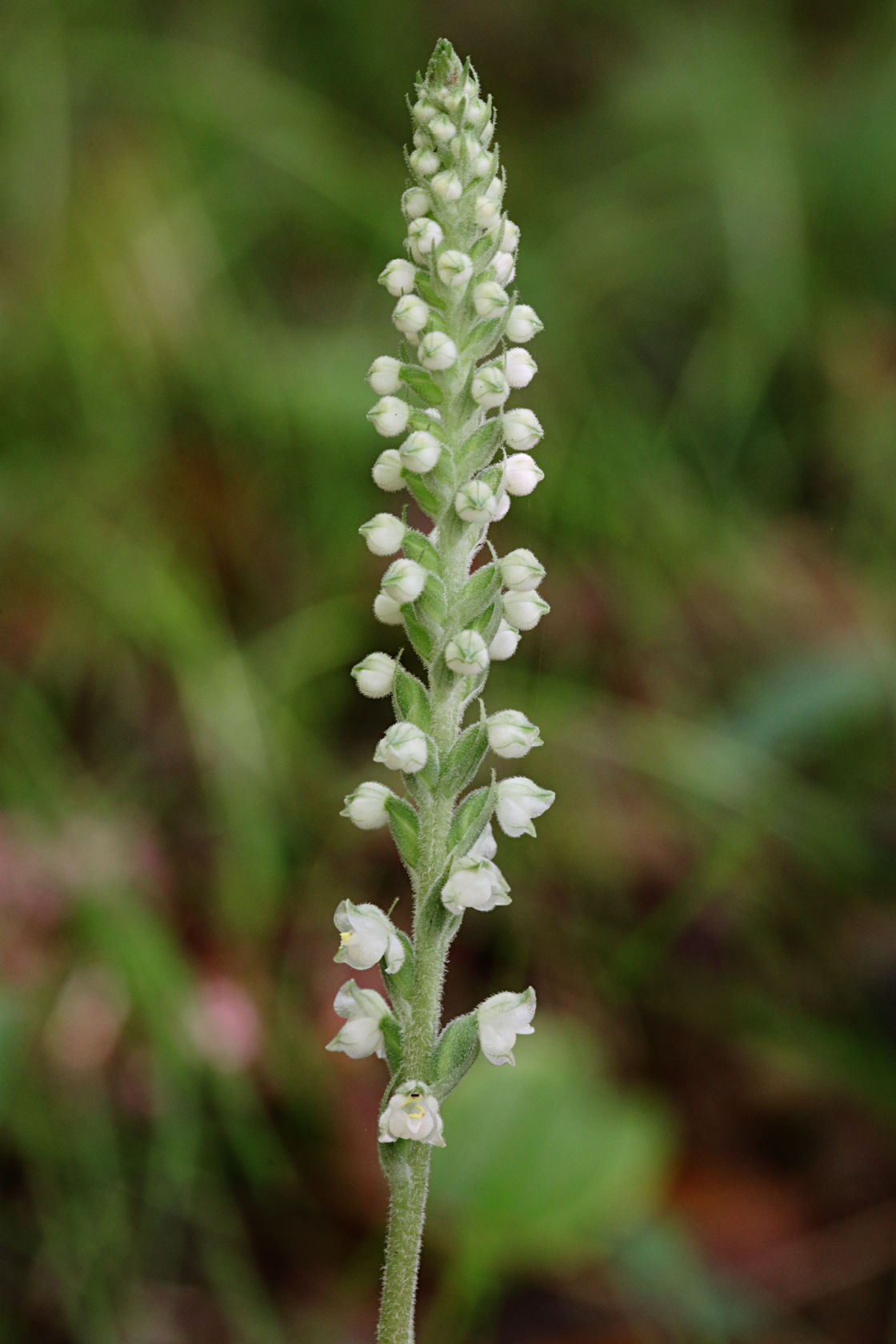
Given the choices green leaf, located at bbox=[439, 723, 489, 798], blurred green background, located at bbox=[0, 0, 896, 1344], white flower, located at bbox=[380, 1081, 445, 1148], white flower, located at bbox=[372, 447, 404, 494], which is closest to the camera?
white flower, located at bbox=[380, 1081, 445, 1148]

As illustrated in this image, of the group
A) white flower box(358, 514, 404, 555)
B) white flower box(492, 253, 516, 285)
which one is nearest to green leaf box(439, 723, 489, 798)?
white flower box(358, 514, 404, 555)

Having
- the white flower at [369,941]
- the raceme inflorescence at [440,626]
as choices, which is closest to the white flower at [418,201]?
the raceme inflorescence at [440,626]

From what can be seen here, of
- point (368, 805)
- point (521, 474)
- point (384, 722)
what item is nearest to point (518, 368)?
point (521, 474)

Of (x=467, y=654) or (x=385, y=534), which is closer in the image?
(x=467, y=654)

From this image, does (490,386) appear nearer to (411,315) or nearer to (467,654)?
(411,315)

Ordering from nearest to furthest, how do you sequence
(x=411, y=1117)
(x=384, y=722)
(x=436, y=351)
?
(x=411, y=1117)
(x=436, y=351)
(x=384, y=722)

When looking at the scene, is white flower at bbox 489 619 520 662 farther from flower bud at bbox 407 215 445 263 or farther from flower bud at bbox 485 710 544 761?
flower bud at bbox 407 215 445 263

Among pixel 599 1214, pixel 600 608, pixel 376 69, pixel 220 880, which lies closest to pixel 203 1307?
pixel 599 1214
